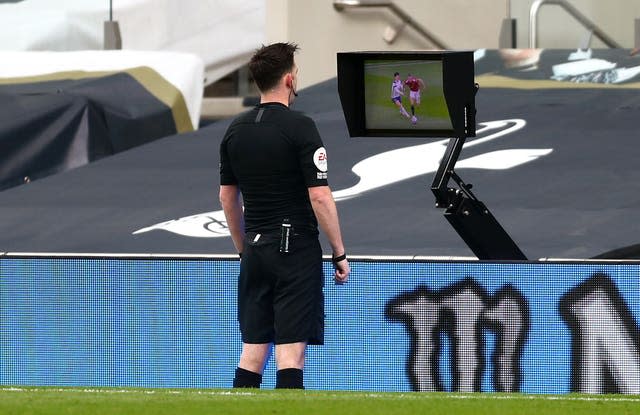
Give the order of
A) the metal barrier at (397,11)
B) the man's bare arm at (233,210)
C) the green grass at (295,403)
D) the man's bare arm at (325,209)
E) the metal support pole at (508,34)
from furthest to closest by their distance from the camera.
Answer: the metal barrier at (397,11), the metal support pole at (508,34), the man's bare arm at (233,210), the man's bare arm at (325,209), the green grass at (295,403)

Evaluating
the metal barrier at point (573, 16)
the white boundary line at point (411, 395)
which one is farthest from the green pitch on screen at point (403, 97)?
the metal barrier at point (573, 16)

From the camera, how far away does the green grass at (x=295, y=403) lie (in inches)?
222

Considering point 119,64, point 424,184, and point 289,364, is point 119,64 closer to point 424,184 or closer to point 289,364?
point 424,184

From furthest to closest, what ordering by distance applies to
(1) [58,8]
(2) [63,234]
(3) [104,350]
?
(1) [58,8] < (2) [63,234] < (3) [104,350]

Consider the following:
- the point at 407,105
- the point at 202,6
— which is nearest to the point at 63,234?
the point at 407,105

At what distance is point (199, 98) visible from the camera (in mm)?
12938

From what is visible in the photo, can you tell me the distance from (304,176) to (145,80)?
6.67m

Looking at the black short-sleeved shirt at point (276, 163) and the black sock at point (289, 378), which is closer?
the black short-sleeved shirt at point (276, 163)

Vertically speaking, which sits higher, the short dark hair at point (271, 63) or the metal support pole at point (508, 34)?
the short dark hair at point (271, 63)

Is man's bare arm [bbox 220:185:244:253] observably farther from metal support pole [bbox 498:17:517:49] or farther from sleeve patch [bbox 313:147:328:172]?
metal support pole [bbox 498:17:517:49]

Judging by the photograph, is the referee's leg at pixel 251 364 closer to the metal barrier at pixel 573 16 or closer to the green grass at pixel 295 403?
the green grass at pixel 295 403

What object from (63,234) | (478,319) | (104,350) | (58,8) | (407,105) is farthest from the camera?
(58,8)

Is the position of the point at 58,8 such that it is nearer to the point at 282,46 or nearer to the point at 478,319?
the point at 478,319

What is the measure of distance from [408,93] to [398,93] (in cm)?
5
